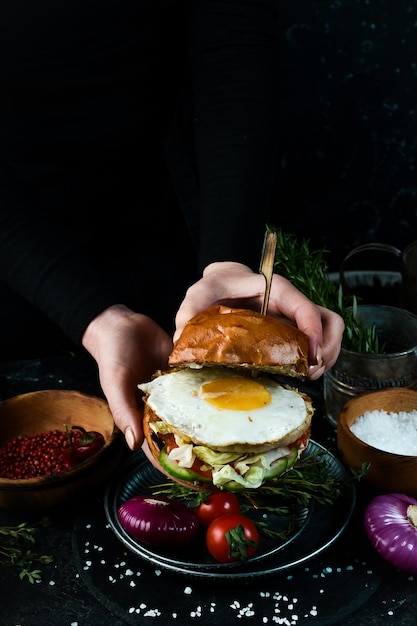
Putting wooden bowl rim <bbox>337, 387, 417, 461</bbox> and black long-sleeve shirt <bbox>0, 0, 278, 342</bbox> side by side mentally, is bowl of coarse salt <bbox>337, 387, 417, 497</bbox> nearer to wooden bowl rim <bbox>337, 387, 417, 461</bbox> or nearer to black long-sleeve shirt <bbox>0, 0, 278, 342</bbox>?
wooden bowl rim <bbox>337, 387, 417, 461</bbox>

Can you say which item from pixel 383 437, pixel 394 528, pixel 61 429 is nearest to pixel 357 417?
pixel 383 437

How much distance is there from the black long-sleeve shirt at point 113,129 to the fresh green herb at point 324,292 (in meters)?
0.24

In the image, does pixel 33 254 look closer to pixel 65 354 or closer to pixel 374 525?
pixel 65 354

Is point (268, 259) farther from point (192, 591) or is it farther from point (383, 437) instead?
point (192, 591)

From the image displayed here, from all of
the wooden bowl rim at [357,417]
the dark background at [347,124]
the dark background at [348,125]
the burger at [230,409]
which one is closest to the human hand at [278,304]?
the burger at [230,409]

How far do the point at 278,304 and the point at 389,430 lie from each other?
47cm

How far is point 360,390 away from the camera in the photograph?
2.15m

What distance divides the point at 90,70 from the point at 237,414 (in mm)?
1299

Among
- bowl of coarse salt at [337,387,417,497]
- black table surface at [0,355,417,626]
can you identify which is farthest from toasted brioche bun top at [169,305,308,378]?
black table surface at [0,355,417,626]

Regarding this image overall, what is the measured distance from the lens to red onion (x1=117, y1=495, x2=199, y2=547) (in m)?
1.77

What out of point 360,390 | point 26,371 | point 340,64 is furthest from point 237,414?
point 340,64

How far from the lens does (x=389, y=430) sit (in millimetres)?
2041

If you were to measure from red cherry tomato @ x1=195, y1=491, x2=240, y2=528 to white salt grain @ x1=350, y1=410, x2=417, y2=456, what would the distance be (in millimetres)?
388

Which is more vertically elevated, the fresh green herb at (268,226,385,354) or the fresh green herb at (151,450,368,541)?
the fresh green herb at (268,226,385,354)
